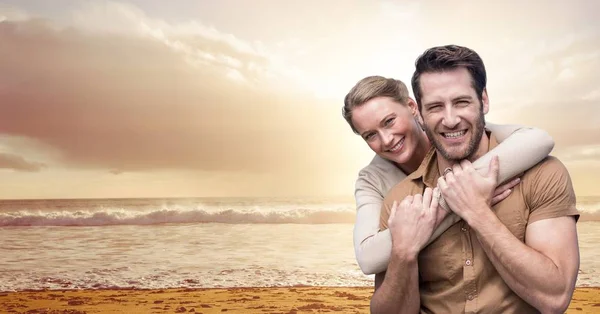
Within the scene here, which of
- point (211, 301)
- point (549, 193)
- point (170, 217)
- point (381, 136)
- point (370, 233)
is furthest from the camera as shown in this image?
point (170, 217)

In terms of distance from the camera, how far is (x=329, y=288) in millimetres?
9062

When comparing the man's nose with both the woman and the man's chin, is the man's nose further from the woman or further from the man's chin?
the woman

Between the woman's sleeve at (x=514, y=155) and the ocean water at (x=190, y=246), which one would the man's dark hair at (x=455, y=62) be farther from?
the ocean water at (x=190, y=246)

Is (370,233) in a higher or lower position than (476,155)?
lower

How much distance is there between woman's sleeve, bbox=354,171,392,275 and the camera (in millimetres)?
2246

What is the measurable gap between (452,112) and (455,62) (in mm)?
150

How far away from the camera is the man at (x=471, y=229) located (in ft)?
6.49

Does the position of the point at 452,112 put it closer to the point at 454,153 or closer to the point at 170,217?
the point at 454,153

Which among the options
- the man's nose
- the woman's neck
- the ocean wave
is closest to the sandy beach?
the woman's neck

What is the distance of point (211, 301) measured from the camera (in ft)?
26.7

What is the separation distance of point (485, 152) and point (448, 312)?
53cm

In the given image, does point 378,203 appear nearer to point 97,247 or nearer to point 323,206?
point 97,247

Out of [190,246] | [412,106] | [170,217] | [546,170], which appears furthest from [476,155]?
[170,217]

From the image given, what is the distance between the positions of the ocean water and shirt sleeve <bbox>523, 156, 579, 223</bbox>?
8330mm
